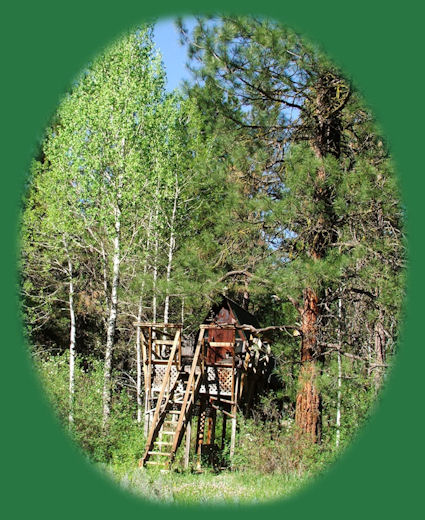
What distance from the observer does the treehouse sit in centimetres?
1003

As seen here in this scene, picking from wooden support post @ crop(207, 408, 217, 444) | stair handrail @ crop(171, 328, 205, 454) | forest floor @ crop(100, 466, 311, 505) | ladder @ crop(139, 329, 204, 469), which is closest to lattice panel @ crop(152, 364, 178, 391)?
ladder @ crop(139, 329, 204, 469)

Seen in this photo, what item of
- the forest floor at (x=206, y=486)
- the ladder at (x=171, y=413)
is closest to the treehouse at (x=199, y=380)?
the ladder at (x=171, y=413)

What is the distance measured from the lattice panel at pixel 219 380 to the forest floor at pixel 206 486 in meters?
2.93

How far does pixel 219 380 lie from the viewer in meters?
12.4

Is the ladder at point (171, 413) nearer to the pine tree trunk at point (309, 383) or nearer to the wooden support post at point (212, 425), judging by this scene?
the wooden support post at point (212, 425)

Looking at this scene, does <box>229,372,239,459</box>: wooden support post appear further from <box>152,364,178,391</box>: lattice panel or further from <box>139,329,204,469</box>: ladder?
<box>152,364,178,391</box>: lattice panel

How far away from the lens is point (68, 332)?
19.4m

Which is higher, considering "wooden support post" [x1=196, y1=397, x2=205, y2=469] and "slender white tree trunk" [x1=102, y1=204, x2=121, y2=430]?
"slender white tree trunk" [x1=102, y1=204, x2=121, y2=430]

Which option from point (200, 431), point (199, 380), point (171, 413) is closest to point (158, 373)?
point (200, 431)

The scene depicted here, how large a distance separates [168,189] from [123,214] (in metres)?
1.89

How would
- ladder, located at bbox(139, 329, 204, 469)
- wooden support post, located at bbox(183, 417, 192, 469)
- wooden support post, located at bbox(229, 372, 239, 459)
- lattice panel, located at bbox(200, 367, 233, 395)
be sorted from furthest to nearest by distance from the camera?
lattice panel, located at bbox(200, 367, 233, 395) < wooden support post, located at bbox(229, 372, 239, 459) < wooden support post, located at bbox(183, 417, 192, 469) < ladder, located at bbox(139, 329, 204, 469)

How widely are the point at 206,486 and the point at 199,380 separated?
265 centimetres

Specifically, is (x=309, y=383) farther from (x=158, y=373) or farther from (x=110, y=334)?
(x=110, y=334)

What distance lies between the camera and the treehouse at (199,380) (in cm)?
1003
